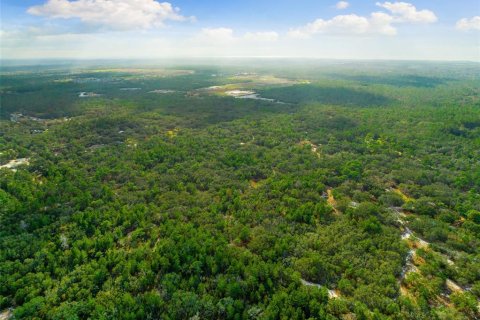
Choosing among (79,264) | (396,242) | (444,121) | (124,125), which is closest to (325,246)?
(396,242)

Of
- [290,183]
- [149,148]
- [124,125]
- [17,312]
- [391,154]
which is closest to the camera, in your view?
[17,312]

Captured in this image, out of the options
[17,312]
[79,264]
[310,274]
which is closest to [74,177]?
[79,264]

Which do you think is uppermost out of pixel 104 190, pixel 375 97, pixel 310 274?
pixel 375 97

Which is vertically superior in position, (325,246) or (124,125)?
(124,125)

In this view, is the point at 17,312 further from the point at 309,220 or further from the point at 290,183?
the point at 290,183

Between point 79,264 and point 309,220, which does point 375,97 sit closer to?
point 309,220

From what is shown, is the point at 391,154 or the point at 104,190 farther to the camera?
the point at 391,154

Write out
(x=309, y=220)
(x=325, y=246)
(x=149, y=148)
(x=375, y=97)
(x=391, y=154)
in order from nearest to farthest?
(x=325, y=246), (x=309, y=220), (x=391, y=154), (x=149, y=148), (x=375, y=97)
